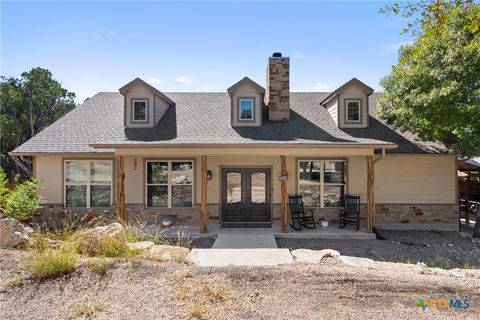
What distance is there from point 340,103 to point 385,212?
4.53m

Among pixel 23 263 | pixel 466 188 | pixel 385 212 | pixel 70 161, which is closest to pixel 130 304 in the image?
pixel 23 263

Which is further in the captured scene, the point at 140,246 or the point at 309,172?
the point at 309,172

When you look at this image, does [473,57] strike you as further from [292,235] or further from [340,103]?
[292,235]

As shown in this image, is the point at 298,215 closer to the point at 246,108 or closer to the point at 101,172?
the point at 246,108

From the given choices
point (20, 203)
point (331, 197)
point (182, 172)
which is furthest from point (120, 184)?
point (331, 197)

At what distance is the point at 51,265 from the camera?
484cm

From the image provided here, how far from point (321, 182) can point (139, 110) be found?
7663 mm

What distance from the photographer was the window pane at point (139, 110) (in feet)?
38.1

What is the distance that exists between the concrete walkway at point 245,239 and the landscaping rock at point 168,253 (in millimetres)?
→ 1435

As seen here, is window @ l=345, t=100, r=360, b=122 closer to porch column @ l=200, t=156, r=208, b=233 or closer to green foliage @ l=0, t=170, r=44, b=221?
porch column @ l=200, t=156, r=208, b=233

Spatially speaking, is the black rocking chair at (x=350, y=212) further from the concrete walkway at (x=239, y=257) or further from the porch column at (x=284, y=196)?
the concrete walkway at (x=239, y=257)

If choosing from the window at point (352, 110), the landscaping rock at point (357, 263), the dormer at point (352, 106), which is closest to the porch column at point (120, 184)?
the landscaping rock at point (357, 263)

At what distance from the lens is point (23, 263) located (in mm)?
5164

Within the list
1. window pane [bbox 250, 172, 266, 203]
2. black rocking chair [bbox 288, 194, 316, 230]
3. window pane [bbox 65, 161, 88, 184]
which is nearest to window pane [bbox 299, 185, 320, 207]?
black rocking chair [bbox 288, 194, 316, 230]
